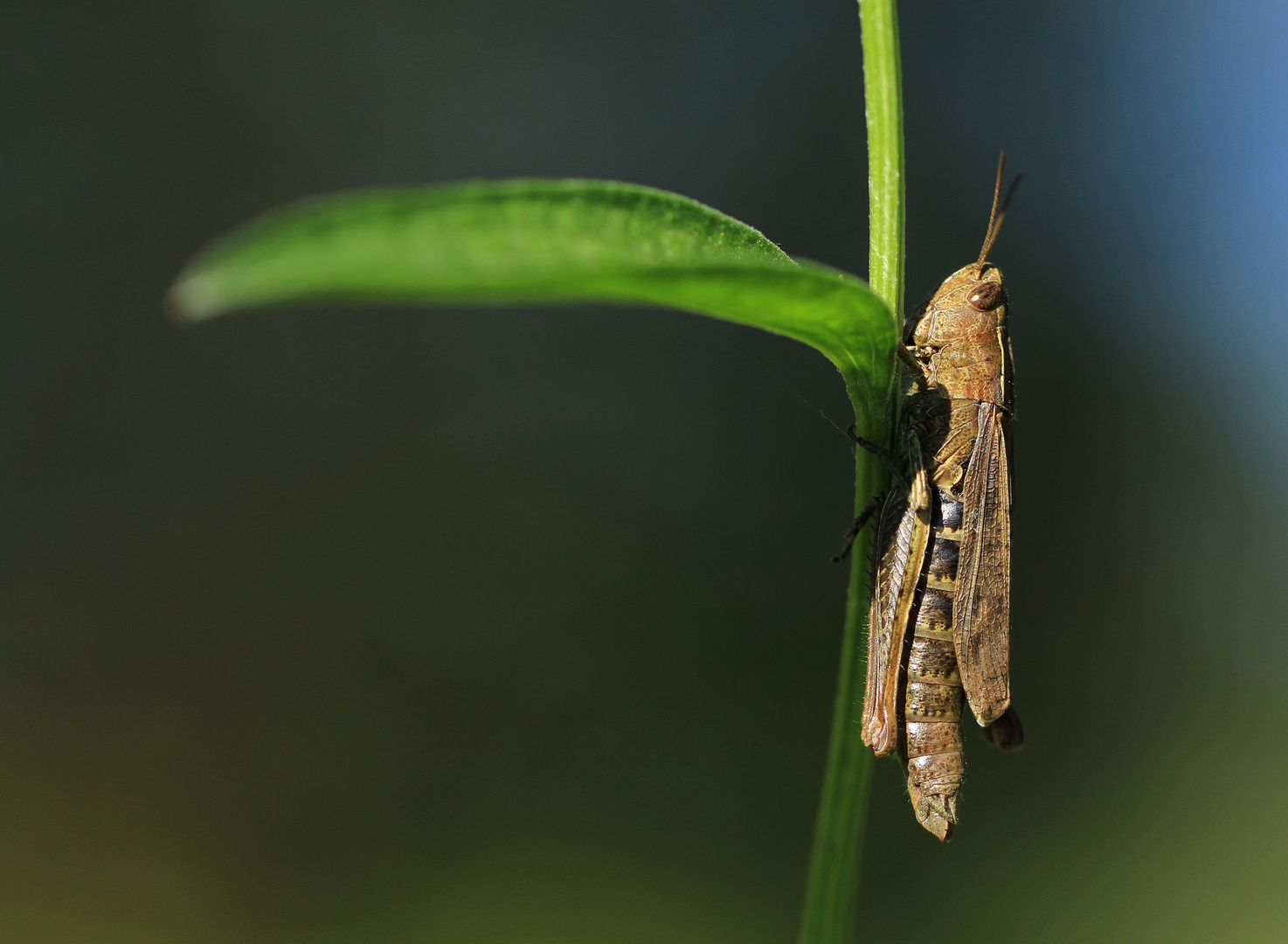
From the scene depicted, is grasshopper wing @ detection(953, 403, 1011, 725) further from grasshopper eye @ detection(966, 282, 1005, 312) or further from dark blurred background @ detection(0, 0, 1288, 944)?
dark blurred background @ detection(0, 0, 1288, 944)

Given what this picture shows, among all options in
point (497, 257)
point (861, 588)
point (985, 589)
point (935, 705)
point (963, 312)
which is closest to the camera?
point (497, 257)

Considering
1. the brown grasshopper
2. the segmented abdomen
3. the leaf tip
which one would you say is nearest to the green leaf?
the leaf tip

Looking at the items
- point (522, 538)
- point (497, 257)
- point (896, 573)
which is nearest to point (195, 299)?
point (497, 257)

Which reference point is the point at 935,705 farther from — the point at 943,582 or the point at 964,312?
the point at 964,312

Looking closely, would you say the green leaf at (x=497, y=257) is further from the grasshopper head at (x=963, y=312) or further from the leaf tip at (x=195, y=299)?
the grasshopper head at (x=963, y=312)

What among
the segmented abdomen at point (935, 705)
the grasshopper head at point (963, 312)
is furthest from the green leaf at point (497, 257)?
the grasshopper head at point (963, 312)

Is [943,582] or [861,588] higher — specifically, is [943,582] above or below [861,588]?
above
